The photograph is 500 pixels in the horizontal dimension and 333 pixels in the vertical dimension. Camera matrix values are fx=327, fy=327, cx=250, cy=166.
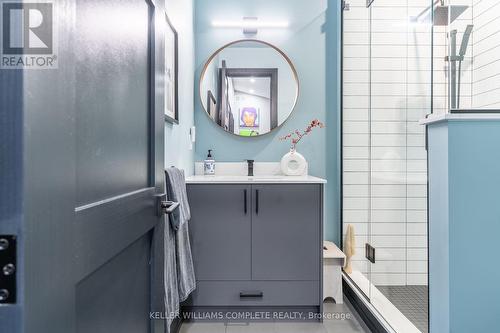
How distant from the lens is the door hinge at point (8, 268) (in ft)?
1.33

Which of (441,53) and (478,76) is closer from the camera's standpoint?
(478,76)

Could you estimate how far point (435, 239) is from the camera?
1.24 meters

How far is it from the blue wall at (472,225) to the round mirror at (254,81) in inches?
62.6

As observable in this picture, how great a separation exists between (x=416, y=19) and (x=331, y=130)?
1.14 meters

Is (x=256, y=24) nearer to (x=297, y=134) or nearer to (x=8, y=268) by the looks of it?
(x=297, y=134)

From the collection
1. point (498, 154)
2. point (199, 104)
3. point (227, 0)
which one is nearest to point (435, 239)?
point (498, 154)

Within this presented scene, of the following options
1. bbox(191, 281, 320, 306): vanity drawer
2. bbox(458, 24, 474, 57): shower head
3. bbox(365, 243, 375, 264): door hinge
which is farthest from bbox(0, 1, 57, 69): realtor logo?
bbox(365, 243, 375, 264): door hinge

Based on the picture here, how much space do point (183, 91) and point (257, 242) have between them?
111 cm

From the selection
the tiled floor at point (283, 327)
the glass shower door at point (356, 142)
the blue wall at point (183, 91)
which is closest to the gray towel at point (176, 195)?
the blue wall at point (183, 91)

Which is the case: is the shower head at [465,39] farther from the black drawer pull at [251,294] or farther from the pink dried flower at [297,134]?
the black drawer pull at [251,294]

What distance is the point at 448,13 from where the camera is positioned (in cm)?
127

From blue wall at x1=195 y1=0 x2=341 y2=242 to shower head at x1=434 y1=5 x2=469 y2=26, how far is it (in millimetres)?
1298

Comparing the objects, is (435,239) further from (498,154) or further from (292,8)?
(292,8)

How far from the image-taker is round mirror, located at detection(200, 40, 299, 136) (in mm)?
2619
